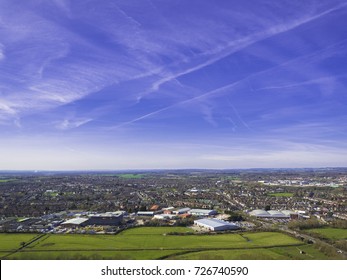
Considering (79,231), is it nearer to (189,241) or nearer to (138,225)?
(138,225)

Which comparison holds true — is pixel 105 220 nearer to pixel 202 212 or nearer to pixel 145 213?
pixel 145 213

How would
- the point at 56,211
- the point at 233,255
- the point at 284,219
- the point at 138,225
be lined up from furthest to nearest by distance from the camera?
the point at 56,211, the point at 284,219, the point at 138,225, the point at 233,255

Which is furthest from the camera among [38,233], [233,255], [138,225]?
[138,225]

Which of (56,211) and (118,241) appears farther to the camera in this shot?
(56,211)

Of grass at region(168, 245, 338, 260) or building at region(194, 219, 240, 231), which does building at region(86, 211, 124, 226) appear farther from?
grass at region(168, 245, 338, 260)

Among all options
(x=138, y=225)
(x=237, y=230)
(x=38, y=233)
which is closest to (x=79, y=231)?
(x=38, y=233)

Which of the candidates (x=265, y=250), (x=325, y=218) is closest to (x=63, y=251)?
(x=265, y=250)

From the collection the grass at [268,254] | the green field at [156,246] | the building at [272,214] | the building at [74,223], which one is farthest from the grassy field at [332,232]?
the building at [74,223]

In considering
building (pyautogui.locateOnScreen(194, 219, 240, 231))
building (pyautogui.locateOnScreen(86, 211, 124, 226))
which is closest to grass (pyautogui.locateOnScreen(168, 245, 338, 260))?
building (pyautogui.locateOnScreen(194, 219, 240, 231))
